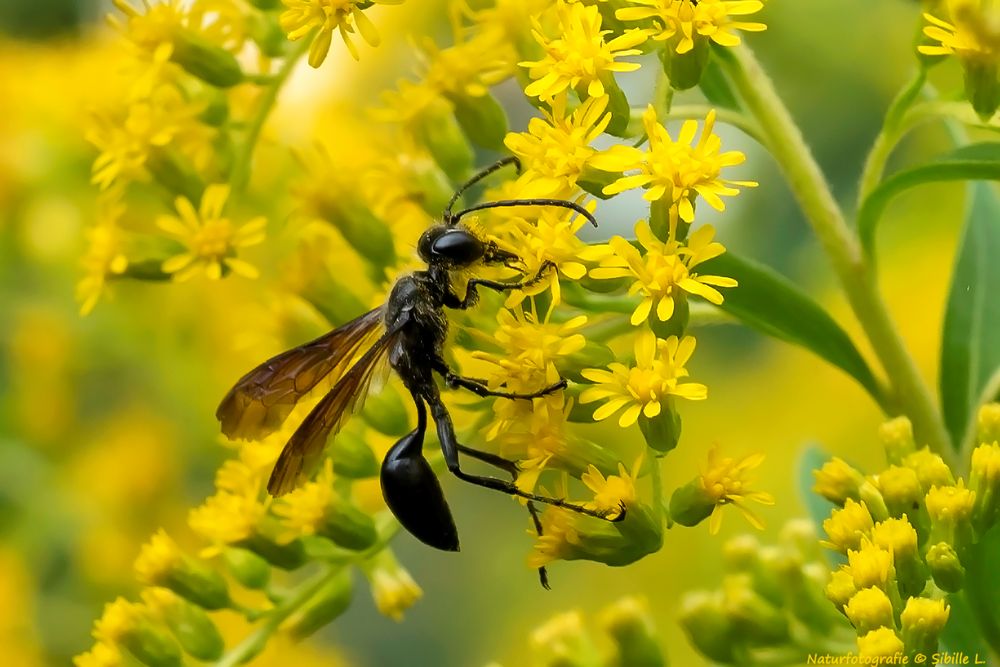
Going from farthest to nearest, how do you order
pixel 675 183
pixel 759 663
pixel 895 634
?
1. pixel 759 663
2. pixel 675 183
3. pixel 895 634

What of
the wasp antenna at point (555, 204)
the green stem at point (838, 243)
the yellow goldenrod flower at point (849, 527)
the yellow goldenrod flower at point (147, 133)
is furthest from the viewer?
the yellow goldenrod flower at point (147, 133)

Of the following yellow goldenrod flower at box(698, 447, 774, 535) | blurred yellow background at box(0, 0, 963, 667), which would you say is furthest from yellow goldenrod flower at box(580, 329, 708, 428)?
blurred yellow background at box(0, 0, 963, 667)

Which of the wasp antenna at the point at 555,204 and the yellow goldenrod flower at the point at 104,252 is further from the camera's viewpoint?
the yellow goldenrod flower at the point at 104,252

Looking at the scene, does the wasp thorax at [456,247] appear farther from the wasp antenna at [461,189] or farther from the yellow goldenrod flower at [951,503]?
the yellow goldenrod flower at [951,503]

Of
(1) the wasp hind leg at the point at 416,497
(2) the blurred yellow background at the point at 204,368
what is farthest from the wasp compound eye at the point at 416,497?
(2) the blurred yellow background at the point at 204,368

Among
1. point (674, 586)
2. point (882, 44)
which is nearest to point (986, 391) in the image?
point (674, 586)

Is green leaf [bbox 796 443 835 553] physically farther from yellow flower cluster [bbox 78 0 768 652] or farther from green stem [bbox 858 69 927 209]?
green stem [bbox 858 69 927 209]

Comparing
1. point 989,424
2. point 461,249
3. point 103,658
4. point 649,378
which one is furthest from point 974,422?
point 103,658

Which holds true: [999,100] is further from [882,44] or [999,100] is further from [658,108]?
[882,44]
